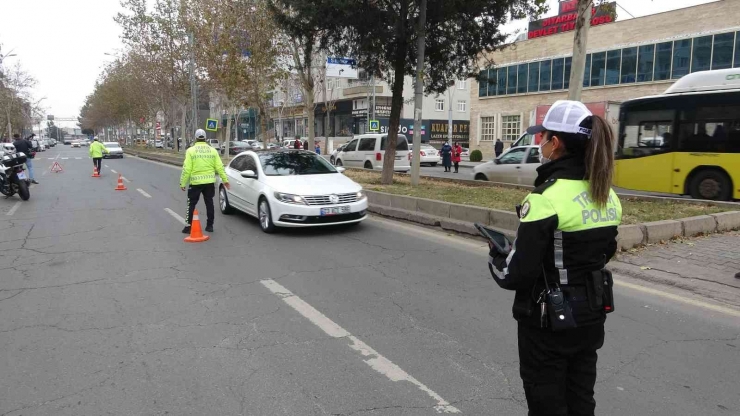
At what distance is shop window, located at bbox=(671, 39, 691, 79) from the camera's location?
28605 mm

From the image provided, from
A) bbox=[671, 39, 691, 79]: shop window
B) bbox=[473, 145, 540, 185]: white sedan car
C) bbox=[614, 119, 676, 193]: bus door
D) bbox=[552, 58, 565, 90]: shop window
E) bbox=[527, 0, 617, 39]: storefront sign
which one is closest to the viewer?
bbox=[614, 119, 676, 193]: bus door

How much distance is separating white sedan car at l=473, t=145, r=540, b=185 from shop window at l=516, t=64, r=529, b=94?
2436 cm

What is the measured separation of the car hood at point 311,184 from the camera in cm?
895

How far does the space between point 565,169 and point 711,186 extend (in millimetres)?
12598

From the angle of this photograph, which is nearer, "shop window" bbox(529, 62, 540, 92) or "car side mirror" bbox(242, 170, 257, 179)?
"car side mirror" bbox(242, 170, 257, 179)

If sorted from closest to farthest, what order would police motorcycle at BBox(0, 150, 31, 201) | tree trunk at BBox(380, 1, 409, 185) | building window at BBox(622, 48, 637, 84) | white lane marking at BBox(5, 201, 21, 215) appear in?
white lane marking at BBox(5, 201, 21, 215) → police motorcycle at BBox(0, 150, 31, 201) → tree trunk at BBox(380, 1, 409, 185) → building window at BBox(622, 48, 637, 84)

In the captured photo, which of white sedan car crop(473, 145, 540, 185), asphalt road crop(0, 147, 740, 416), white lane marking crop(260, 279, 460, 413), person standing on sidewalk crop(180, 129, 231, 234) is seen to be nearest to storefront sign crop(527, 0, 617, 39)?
white sedan car crop(473, 145, 540, 185)

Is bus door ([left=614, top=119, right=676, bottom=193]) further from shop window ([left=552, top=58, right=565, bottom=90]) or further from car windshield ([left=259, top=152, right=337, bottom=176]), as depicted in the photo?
shop window ([left=552, top=58, right=565, bottom=90])

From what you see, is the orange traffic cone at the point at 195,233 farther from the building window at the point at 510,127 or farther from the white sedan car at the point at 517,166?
the building window at the point at 510,127

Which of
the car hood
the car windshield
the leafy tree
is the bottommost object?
the car hood

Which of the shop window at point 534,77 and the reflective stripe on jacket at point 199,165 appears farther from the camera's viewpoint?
the shop window at point 534,77

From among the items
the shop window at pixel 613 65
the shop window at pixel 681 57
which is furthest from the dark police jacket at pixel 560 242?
the shop window at pixel 613 65

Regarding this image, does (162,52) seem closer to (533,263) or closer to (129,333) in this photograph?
(129,333)

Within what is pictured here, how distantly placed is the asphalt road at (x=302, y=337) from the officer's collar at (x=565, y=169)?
5.80 ft
